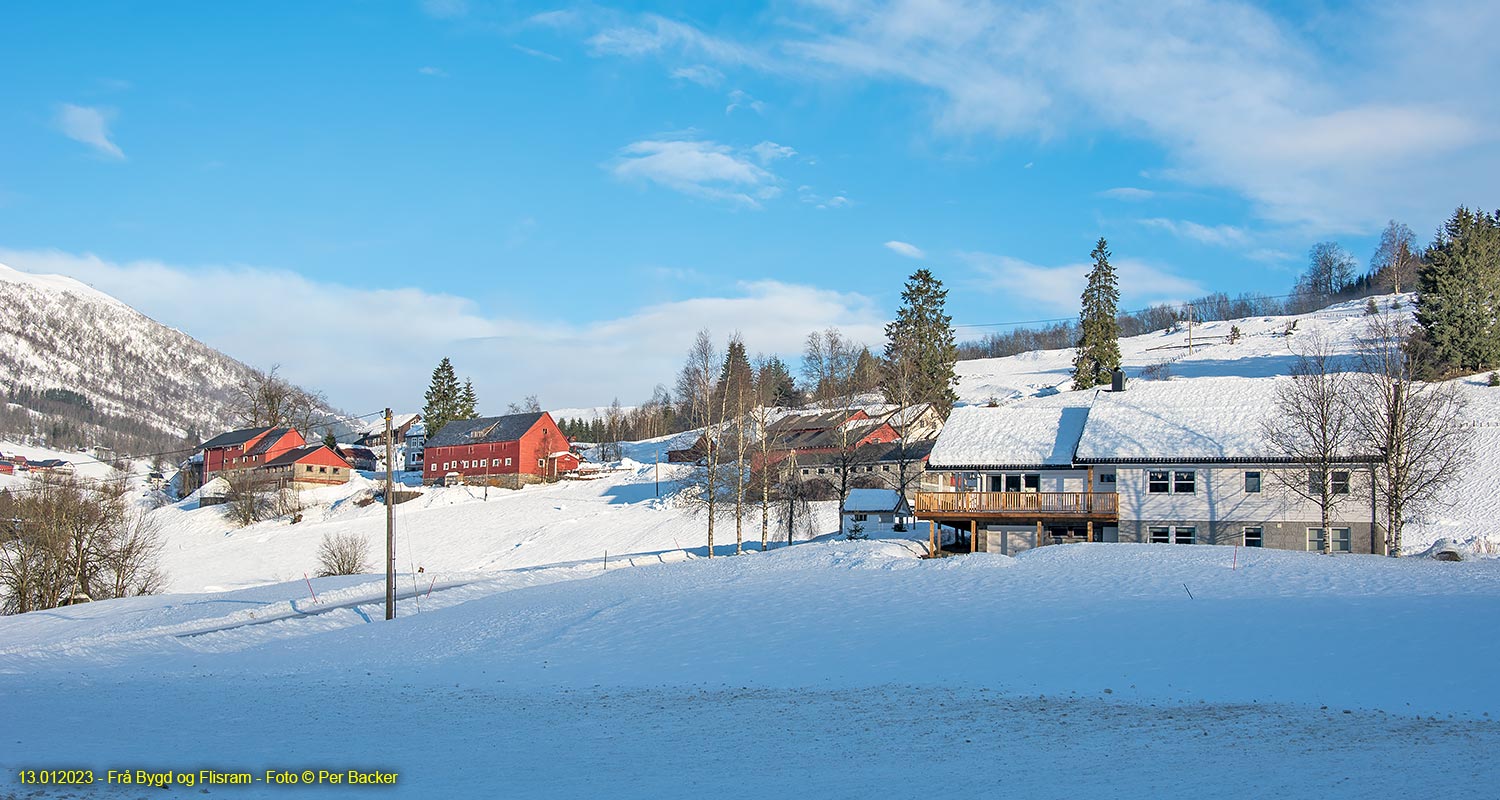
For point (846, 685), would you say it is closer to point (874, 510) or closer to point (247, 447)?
point (874, 510)

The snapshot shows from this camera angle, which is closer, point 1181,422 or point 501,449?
point 1181,422

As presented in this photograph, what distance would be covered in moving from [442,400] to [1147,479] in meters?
93.1

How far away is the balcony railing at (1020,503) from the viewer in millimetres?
40219

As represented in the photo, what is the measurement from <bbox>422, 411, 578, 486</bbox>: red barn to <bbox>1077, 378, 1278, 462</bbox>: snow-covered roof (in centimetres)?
6252

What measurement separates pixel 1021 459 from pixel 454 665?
26.4 m

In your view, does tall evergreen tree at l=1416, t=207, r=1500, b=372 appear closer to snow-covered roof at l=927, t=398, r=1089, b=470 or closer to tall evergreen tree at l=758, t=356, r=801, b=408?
snow-covered roof at l=927, t=398, r=1089, b=470

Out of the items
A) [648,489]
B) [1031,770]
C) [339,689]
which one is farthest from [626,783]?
[648,489]

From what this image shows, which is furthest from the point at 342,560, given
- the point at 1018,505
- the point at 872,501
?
the point at 1018,505

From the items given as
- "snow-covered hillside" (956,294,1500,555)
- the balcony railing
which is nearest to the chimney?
"snow-covered hillside" (956,294,1500,555)

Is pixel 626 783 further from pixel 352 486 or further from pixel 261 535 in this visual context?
pixel 352 486

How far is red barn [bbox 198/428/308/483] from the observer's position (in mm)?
101812

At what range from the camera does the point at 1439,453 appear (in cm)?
4866

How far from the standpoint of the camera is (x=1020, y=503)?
41.2 meters

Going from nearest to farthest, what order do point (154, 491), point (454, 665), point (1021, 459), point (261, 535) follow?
point (454, 665) → point (1021, 459) → point (261, 535) → point (154, 491)
